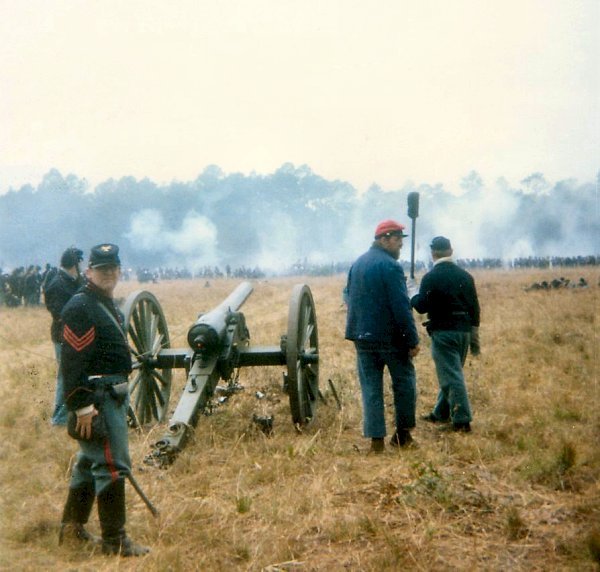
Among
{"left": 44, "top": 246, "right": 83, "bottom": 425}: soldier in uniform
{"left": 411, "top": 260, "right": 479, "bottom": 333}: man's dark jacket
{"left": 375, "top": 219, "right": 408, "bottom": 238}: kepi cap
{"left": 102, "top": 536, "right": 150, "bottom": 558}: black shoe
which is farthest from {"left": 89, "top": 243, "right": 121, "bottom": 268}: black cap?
{"left": 411, "top": 260, "right": 479, "bottom": 333}: man's dark jacket

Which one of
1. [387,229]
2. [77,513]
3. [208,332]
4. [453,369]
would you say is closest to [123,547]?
[77,513]

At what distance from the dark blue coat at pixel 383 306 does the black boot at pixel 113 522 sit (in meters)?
2.50

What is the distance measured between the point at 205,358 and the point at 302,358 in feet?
2.90

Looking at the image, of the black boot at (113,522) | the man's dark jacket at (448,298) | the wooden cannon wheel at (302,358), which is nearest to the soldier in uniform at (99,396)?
the black boot at (113,522)

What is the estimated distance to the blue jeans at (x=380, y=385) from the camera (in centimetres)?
552

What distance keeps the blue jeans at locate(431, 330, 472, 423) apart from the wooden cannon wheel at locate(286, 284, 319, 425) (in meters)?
1.17

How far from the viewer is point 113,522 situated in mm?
3725

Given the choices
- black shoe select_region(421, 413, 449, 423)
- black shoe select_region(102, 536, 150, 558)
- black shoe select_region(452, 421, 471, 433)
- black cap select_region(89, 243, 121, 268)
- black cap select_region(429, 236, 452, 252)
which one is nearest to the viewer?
black shoe select_region(102, 536, 150, 558)

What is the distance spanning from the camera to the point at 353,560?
3.46 meters

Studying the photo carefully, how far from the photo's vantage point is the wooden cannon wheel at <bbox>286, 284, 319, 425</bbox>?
5.76 meters

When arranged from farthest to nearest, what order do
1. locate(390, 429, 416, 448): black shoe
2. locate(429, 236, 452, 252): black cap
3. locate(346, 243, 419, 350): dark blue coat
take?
locate(429, 236, 452, 252): black cap, locate(390, 429, 416, 448): black shoe, locate(346, 243, 419, 350): dark blue coat

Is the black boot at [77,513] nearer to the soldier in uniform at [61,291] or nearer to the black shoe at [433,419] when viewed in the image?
the soldier in uniform at [61,291]

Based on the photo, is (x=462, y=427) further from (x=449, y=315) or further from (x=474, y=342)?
(x=449, y=315)

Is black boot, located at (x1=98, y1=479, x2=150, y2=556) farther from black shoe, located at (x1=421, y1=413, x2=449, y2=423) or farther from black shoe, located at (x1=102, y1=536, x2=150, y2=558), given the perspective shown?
black shoe, located at (x1=421, y1=413, x2=449, y2=423)
